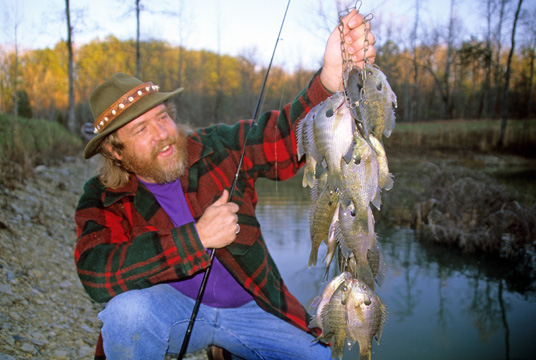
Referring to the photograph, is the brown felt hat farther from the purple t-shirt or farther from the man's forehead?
the purple t-shirt

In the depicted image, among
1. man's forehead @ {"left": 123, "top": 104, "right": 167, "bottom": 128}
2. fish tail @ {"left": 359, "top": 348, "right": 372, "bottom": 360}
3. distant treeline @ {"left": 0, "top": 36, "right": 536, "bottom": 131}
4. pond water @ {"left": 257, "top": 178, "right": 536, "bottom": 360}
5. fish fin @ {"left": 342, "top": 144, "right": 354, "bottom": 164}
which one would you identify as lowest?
pond water @ {"left": 257, "top": 178, "right": 536, "bottom": 360}

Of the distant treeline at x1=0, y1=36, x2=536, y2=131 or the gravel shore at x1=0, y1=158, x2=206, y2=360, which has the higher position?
the distant treeline at x1=0, y1=36, x2=536, y2=131

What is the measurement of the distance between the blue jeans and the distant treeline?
293 inches

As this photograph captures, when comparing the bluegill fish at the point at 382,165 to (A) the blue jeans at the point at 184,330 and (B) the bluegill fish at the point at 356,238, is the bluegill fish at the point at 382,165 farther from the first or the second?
(A) the blue jeans at the point at 184,330

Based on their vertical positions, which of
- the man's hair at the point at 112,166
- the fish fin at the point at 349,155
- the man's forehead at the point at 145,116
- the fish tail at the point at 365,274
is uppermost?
the man's forehead at the point at 145,116

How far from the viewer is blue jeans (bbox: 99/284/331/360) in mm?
2123

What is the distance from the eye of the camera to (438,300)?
589cm

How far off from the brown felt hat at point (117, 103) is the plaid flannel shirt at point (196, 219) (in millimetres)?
357

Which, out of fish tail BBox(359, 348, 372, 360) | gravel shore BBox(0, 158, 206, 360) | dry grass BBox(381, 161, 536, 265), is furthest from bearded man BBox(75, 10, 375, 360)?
dry grass BBox(381, 161, 536, 265)

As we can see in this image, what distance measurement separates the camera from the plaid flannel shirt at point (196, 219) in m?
2.17

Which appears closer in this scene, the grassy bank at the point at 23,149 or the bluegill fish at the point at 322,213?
the bluegill fish at the point at 322,213

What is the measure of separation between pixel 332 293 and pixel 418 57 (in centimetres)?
2527

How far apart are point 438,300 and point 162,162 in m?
5.06

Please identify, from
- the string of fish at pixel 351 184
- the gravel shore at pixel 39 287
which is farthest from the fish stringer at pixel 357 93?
the gravel shore at pixel 39 287
